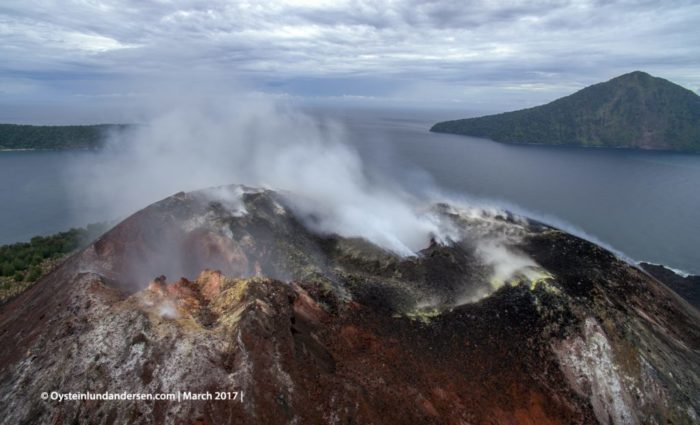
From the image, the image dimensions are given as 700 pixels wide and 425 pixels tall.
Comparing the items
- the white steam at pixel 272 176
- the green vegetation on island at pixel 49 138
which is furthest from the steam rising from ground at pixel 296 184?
the green vegetation on island at pixel 49 138

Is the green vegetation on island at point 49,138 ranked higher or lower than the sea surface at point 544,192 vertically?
higher

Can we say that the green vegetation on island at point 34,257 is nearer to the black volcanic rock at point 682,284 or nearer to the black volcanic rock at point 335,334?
the black volcanic rock at point 335,334

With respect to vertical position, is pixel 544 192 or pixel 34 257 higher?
pixel 34 257

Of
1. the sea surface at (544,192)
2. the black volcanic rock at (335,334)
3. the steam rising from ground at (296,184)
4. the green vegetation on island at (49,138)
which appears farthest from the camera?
the green vegetation on island at (49,138)

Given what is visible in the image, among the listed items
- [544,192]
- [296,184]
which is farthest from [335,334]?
[544,192]

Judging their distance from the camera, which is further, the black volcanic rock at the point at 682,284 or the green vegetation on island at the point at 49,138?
the green vegetation on island at the point at 49,138

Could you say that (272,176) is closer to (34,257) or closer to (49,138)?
(34,257)

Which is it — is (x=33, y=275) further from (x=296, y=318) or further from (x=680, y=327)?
(x=680, y=327)
